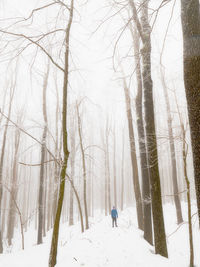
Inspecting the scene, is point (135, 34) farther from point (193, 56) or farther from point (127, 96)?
point (193, 56)

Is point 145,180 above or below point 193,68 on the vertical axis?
below

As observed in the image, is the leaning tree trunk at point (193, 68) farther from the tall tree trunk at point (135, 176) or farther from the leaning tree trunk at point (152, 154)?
the tall tree trunk at point (135, 176)

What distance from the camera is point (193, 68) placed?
7.55ft

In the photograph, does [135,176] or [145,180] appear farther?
[135,176]

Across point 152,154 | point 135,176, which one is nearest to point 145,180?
point 152,154

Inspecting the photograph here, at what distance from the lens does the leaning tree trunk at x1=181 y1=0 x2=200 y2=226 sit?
7.21 feet

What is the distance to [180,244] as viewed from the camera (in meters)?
8.81

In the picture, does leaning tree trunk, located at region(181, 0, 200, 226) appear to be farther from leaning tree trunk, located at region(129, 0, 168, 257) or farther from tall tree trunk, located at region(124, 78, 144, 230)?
tall tree trunk, located at region(124, 78, 144, 230)

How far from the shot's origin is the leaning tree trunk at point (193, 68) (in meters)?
2.20

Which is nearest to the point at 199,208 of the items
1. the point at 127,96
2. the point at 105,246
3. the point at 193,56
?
the point at 193,56

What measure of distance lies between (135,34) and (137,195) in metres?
8.17

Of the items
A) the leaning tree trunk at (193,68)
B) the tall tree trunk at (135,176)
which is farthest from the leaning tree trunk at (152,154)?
the tall tree trunk at (135,176)

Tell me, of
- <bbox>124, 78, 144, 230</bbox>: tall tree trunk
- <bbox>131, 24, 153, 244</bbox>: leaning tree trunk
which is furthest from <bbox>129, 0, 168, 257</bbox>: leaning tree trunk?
<bbox>124, 78, 144, 230</bbox>: tall tree trunk

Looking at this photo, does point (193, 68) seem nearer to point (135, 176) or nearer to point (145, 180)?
point (145, 180)
